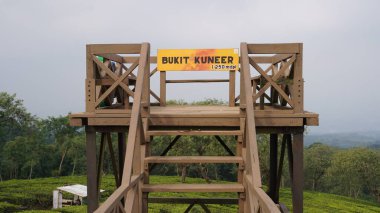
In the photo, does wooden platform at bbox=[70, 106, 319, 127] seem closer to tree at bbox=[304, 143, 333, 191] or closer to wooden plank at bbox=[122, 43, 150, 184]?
wooden plank at bbox=[122, 43, 150, 184]

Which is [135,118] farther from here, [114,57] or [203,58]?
[203,58]

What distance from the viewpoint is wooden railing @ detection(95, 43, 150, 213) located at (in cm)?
414

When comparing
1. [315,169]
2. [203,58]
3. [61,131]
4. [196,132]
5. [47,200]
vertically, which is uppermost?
[203,58]

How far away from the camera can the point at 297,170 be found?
19.1 ft

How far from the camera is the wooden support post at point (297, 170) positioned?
5.79 meters

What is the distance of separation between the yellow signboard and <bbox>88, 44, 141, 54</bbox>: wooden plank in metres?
3.33

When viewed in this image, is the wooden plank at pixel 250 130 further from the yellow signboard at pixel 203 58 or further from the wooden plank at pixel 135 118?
the yellow signboard at pixel 203 58

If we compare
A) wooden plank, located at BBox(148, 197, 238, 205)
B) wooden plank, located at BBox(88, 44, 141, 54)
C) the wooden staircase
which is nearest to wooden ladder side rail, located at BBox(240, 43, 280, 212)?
the wooden staircase

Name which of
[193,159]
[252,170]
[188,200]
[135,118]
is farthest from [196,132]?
[188,200]

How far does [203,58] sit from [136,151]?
14.5ft

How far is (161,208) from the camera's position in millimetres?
21516

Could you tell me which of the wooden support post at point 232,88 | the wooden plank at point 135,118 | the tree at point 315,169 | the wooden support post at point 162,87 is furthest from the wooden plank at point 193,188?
the tree at point 315,169

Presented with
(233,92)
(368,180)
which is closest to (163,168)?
(368,180)

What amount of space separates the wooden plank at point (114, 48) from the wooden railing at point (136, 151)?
0.14m
